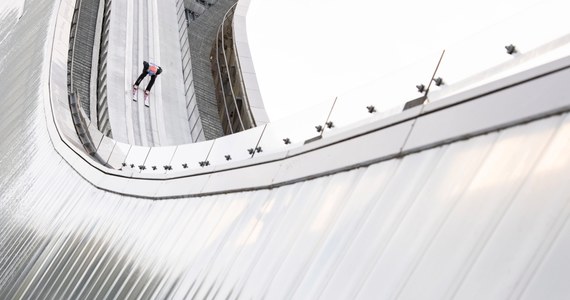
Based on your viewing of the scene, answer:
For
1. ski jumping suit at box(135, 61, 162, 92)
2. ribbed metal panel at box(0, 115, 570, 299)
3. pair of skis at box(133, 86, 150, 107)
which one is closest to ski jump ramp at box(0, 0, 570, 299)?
ribbed metal panel at box(0, 115, 570, 299)

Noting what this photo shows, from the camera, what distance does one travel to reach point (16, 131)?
72.0ft

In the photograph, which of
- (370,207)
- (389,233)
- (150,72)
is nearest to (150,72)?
(150,72)

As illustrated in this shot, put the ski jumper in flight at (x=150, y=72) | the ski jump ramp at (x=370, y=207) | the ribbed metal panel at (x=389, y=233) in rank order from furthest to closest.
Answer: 1. the ski jumper in flight at (x=150, y=72)
2. the ski jump ramp at (x=370, y=207)
3. the ribbed metal panel at (x=389, y=233)

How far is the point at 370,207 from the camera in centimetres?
601

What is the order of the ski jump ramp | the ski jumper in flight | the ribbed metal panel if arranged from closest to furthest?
the ribbed metal panel → the ski jump ramp → the ski jumper in flight

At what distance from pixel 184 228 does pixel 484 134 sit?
4.99 metres

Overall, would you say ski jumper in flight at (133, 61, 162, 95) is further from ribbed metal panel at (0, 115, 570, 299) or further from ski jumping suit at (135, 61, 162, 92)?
ribbed metal panel at (0, 115, 570, 299)

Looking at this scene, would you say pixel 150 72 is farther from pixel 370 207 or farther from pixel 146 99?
pixel 370 207

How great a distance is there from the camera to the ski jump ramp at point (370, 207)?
4531 millimetres

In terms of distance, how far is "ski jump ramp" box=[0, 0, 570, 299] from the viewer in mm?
4531

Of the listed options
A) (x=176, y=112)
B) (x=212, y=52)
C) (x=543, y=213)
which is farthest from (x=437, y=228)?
(x=212, y=52)

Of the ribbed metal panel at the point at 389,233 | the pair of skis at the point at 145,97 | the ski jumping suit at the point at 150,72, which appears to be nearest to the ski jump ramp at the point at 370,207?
the ribbed metal panel at the point at 389,233

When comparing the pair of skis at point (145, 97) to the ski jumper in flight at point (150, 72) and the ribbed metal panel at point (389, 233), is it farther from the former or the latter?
the ribbed metal panel at point (389, 233)

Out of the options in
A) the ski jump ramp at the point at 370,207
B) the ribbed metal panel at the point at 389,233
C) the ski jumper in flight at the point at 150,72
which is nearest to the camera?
the ribbed metal panel at the point at 389,233
